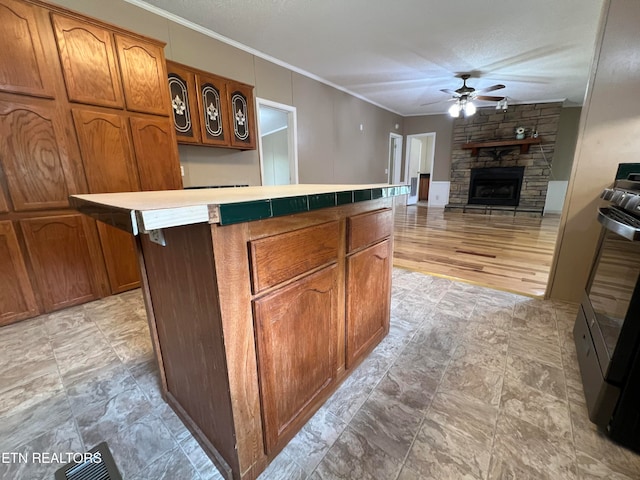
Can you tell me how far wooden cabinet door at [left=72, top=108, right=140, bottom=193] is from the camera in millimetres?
1966

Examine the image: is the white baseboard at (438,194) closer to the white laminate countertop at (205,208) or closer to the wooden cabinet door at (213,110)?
the wooden cabinet door at (213,110)

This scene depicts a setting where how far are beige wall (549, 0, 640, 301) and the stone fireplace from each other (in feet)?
16.5

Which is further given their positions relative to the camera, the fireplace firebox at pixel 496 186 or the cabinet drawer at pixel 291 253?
the fireplace firebox at pixel 496 186

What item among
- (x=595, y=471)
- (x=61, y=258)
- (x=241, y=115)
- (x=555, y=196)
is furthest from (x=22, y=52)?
(x=555, y=196)

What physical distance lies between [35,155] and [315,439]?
8.39 ft

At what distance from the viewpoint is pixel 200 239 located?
27.2 inches

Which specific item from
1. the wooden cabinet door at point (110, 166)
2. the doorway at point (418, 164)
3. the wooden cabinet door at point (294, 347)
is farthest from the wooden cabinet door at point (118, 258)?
the doorway at point (418, 164)

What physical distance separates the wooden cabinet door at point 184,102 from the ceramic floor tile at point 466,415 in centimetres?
290

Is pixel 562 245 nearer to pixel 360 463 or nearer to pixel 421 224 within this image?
pixel 360 463

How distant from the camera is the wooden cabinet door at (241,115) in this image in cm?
286

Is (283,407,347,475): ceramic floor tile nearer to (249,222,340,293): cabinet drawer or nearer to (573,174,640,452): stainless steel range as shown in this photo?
(249,222,340,293): cabinet drawer

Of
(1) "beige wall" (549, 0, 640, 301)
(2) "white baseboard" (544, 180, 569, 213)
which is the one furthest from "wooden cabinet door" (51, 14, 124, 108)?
(2) "white baseboard" (544, 180, 569, 213)

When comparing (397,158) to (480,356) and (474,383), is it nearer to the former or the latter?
(480,356)

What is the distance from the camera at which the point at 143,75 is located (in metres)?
2.16
